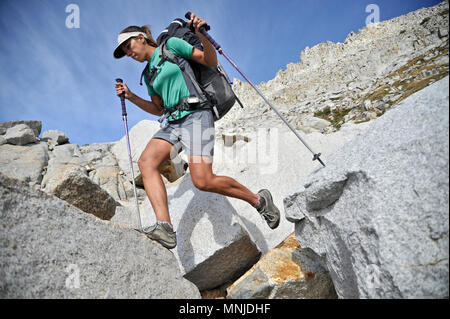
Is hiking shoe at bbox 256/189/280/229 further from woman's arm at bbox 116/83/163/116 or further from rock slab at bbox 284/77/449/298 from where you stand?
woman's arm at bbox 116/83/163/116

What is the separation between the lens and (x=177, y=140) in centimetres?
369

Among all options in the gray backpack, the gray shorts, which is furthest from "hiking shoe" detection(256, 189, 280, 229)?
the gray backpack

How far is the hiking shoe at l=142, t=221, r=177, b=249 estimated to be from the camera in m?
3.01

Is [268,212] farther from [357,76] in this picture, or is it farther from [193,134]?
[357,76]

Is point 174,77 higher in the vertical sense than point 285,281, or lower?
higher

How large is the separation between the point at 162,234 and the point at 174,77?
87.2 inches

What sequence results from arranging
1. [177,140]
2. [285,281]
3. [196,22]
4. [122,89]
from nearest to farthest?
[285,281] → [196,22] → [177,140] → [122,89]

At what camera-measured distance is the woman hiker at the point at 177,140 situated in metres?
3.27

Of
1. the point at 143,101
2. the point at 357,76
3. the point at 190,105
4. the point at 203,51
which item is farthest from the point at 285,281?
the point at 357,76

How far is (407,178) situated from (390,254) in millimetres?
559
